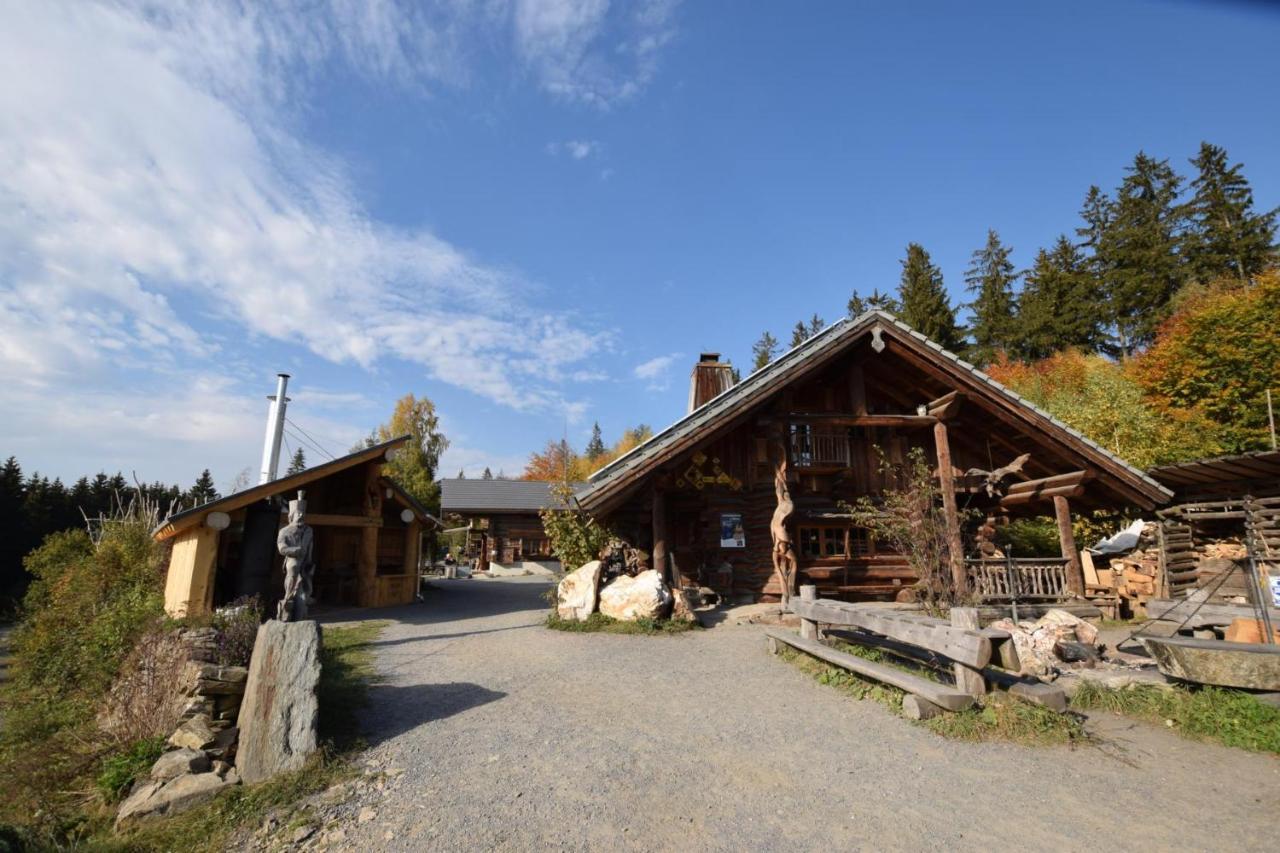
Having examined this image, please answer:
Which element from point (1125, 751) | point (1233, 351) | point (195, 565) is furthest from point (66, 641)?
point (1233, 351)

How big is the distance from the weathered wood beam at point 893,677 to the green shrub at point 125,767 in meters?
7.10

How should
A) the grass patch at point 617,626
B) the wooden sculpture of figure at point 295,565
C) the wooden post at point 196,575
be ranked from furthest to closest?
the wooden post at point 196,575 → the grass patch at point 617,626 → the wooden sculpture of figure at point 295,565

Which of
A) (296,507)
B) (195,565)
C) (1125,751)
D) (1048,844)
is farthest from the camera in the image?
(195,565)

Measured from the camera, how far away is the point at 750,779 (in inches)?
183

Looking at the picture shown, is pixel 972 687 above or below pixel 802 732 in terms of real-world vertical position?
above

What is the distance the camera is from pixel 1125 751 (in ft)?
16.9

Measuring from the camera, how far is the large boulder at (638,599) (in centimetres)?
1156

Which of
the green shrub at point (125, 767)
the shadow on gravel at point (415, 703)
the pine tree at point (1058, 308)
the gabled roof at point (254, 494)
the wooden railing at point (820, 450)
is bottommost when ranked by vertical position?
the green shrub at point (125, 767)

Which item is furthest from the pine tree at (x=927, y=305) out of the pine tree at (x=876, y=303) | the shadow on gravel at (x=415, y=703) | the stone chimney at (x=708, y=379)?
the shadow on gravel at (x=415, y=703)

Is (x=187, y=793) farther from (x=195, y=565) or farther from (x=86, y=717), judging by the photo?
(x=195, y=565)

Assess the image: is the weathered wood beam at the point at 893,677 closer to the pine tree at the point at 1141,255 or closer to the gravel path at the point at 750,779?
the gravel path at the point at 750,779

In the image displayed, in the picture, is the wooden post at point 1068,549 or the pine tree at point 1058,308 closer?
the wooden post at point 1068,549

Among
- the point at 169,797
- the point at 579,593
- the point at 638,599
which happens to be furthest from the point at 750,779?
the point at 579,593

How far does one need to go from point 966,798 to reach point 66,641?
43.8 ft
